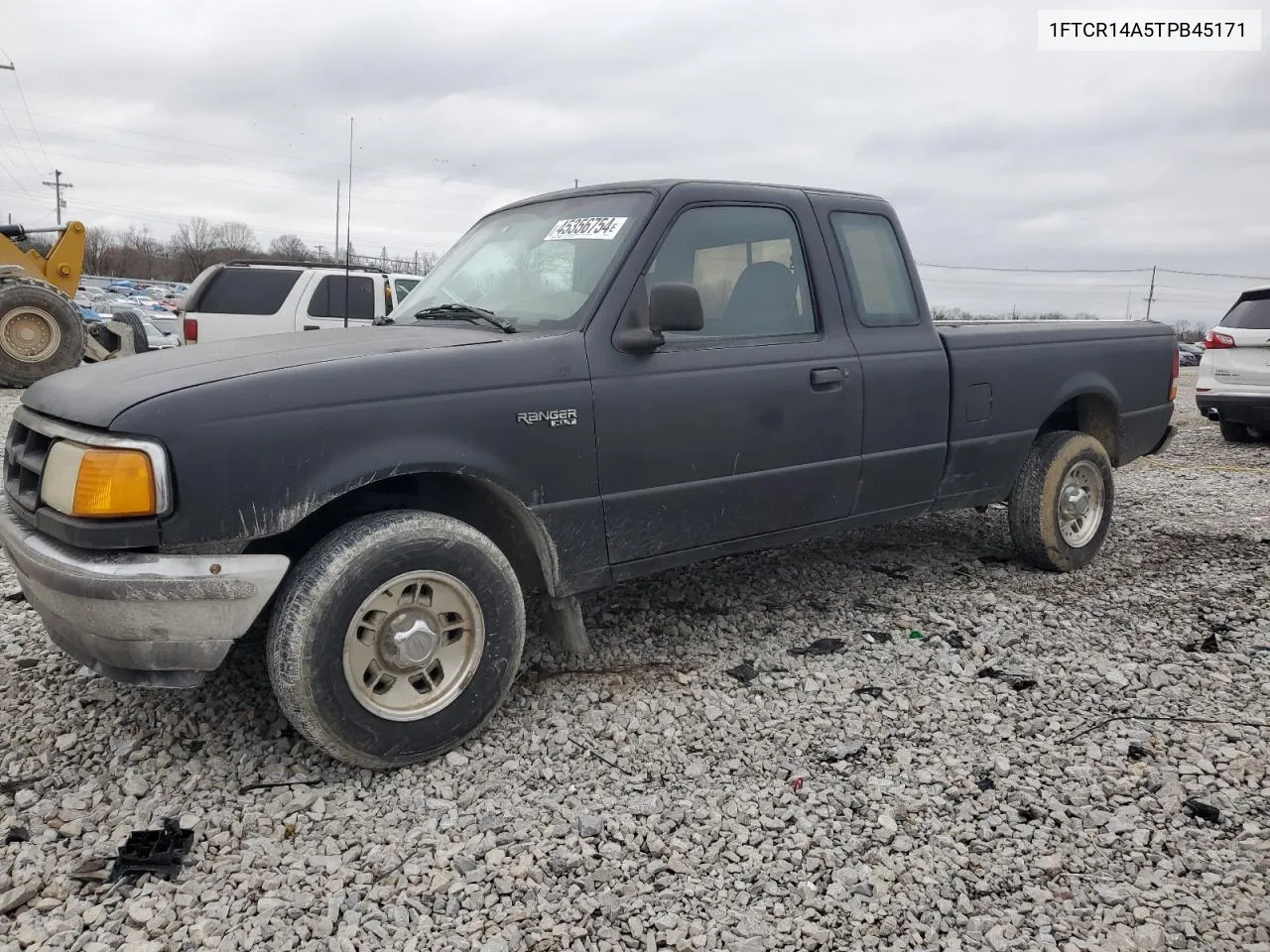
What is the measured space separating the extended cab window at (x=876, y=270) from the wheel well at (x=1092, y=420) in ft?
4.69

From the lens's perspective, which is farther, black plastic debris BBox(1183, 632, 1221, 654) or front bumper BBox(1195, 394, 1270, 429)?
front bumper BBox(1195, 394, 1270, 429)

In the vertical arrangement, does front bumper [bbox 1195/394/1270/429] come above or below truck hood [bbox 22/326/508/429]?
below

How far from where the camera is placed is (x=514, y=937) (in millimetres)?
2367

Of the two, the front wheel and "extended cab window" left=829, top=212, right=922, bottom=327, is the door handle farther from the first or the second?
the front wheel

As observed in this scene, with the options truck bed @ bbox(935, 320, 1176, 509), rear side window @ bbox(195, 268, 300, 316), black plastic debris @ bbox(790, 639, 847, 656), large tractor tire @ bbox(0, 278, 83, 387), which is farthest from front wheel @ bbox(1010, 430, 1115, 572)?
large tractor tire @ bbox(0, 278, 83, 387)

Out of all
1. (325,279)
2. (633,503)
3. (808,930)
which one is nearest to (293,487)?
(633,503)

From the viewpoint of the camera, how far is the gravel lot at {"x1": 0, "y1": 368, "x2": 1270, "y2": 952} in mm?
2426

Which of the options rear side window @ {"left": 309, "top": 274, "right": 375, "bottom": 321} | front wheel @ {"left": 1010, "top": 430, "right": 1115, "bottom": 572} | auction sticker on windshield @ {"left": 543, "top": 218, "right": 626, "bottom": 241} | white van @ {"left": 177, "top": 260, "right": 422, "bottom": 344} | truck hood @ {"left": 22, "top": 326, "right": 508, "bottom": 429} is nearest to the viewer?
truck hood @ {"left": 22, "top": 326, "right": 508, "bottom": 429}

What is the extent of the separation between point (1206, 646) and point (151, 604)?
13.9ft

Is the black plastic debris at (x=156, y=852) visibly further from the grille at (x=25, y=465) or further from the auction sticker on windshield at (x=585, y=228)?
the auction sticker on windshield at (x=585, y=228)

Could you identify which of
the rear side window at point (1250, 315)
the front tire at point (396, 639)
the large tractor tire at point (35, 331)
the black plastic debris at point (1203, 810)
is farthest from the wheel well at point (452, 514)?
the large tractor tire at point (35, 331)

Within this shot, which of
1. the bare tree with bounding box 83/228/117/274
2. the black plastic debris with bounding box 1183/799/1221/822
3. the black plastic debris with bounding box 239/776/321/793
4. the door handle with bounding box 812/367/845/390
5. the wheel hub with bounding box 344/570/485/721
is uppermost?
the bare tree with bounding box 83/228/117/274

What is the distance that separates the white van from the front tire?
27.4ft

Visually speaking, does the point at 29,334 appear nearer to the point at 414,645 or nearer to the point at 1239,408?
the point at 414,645
